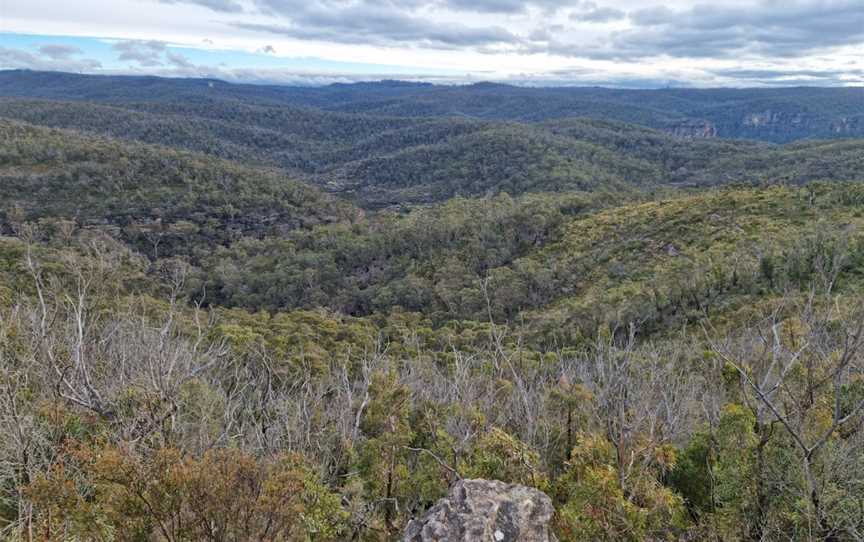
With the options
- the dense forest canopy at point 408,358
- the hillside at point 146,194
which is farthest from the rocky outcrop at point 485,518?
the hillside at point 146,194

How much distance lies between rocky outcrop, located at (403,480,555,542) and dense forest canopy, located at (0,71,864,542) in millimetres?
Answer: 1460

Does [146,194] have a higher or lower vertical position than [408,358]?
lower

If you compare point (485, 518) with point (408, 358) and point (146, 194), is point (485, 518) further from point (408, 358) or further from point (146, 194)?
point (146, 194)

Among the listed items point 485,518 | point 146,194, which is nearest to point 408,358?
point 485,518

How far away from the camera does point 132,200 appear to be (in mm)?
110188

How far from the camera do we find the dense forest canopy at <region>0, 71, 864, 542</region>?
326 inches

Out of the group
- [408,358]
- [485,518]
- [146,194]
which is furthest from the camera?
[146,194]

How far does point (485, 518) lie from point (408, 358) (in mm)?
26462

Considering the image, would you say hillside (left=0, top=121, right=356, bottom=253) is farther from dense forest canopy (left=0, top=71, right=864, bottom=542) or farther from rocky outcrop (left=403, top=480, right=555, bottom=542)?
rocky outcrop (left=403, top=480, right=555, bottom=542)

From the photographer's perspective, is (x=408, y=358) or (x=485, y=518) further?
(x=408, y=358)

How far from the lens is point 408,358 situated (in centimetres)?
3316

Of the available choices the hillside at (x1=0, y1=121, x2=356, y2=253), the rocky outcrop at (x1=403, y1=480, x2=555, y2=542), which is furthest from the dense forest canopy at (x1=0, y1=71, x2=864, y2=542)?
the rocky outcrop at (x1=403, y1=480, x2=555, y2=542)

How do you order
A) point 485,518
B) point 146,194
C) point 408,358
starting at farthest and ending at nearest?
point 146,194, point 408,358, point 485,518

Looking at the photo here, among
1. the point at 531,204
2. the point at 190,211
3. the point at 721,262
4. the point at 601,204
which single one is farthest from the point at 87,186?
the point at 721,262
